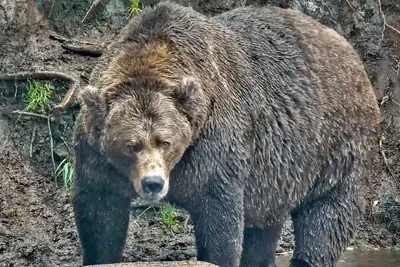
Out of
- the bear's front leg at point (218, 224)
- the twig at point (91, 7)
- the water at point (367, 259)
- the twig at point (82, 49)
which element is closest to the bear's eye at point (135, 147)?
the bear's front leg at point (218, 224)

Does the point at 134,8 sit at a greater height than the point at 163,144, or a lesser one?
lesser

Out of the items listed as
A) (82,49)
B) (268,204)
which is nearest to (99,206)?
(268,204)

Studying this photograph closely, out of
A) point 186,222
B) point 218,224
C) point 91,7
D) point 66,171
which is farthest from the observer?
point 91,7

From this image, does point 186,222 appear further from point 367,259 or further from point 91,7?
point 91,7

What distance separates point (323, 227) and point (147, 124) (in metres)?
2.46

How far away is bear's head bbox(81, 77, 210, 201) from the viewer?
705cm

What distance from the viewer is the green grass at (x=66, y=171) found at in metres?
10.8

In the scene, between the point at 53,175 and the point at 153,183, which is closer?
the point at 153,183

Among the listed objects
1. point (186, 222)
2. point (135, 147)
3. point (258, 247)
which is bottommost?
point (186, 222)

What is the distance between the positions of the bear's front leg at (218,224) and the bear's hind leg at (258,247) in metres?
1.49

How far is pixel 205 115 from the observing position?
7574 millimetres

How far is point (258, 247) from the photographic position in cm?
936

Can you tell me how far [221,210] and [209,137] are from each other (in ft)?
1.73

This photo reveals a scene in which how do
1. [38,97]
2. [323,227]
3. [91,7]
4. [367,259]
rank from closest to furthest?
[323,227] < [367,259] < [38,97] < [91,7]
